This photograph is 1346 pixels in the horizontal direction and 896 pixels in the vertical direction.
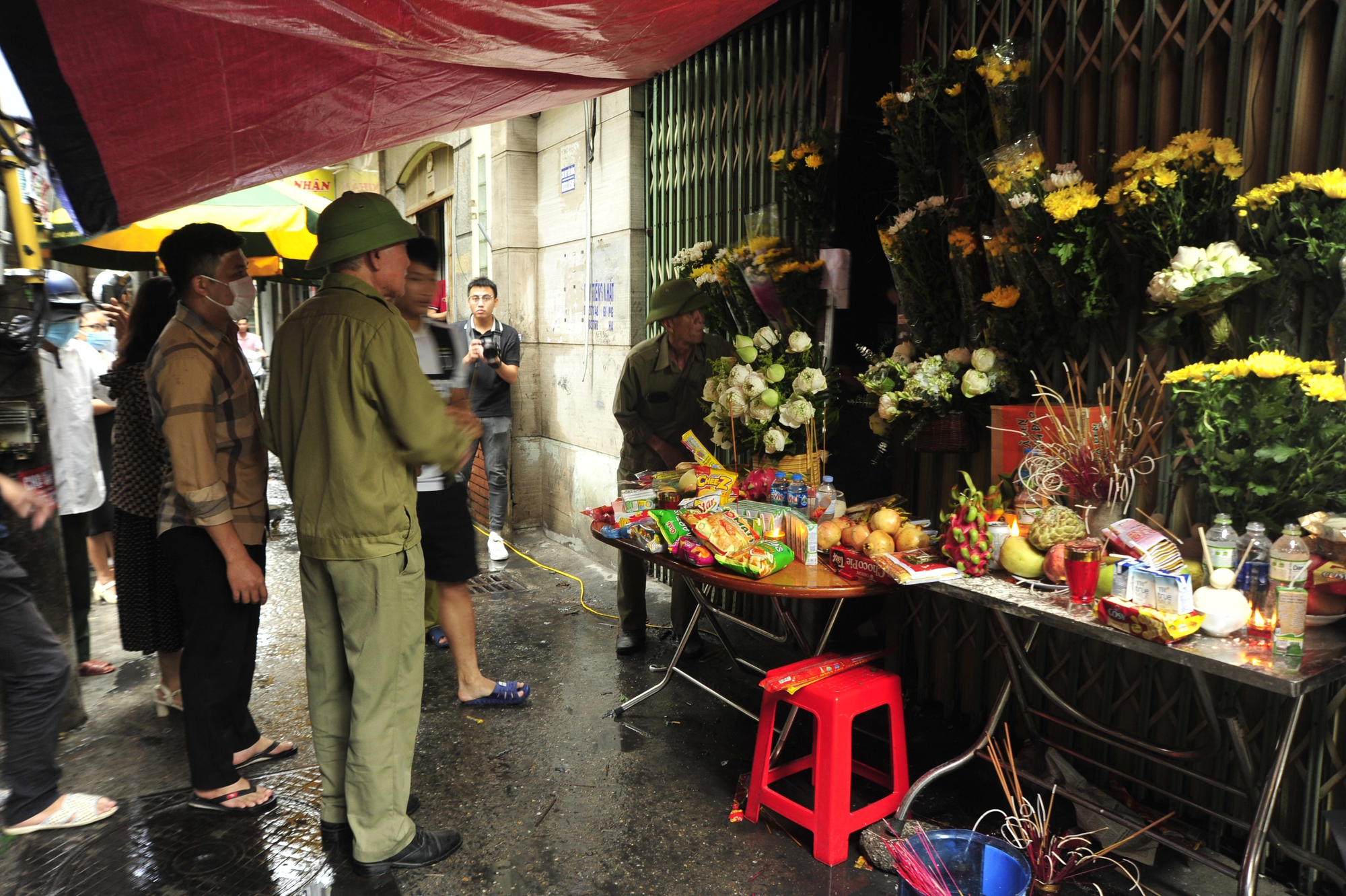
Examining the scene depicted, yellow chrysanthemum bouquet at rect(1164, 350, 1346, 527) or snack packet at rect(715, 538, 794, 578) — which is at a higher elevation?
yellow chrysanthemum bouquet at rect(1164, 350, 1346, 527)

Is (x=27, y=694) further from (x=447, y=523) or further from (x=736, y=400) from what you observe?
(x=736, y=400)

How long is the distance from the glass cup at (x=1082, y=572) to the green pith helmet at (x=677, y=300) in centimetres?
258

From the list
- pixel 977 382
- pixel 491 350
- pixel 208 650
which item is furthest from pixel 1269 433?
pixel 491 350

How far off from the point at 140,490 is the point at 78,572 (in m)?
1.27

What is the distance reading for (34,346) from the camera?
4055 millimetres

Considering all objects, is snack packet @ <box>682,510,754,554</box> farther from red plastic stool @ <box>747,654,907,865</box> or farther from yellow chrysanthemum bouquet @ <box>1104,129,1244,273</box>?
yellow chrysanthemum bouquet @ <box>1104,129,1244,273</box>

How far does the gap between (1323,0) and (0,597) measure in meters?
4.85

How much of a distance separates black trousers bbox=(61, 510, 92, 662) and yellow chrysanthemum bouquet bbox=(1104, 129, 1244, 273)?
17.7 ft

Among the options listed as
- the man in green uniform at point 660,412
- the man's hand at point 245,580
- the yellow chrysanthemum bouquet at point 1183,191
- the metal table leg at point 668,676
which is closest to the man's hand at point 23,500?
the man's hand at point 245,580

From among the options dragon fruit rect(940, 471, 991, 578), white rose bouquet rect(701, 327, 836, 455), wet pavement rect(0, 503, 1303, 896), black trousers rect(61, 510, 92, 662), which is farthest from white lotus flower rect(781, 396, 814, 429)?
black trousers rect(61, 510, 92, 662)

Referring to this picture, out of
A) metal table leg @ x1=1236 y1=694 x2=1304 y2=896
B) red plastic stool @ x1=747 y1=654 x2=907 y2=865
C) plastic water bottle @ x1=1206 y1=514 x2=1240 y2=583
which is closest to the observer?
metal table leg @ x1=1236 y1=694 x2=1304 y2=896

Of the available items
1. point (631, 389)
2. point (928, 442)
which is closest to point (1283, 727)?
point (928, 442)

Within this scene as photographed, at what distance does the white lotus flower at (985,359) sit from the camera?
3.53 meters

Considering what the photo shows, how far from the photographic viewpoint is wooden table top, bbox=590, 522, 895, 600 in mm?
3133
